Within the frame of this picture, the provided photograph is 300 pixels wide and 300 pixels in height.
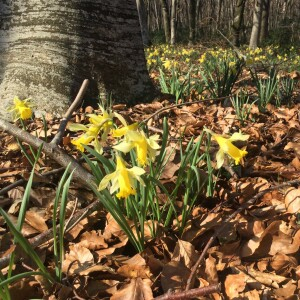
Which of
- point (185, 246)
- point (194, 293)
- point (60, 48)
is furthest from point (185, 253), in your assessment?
point (60, 48)

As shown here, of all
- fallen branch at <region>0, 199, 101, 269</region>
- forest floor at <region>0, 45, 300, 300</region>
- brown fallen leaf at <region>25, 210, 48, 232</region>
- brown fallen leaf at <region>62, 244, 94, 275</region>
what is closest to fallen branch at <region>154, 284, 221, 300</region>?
forest floor at <region>0, 45, 300, 300</region>

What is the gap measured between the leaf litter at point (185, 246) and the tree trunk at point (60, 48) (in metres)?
0.99

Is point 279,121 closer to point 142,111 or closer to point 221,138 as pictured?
point 142,111

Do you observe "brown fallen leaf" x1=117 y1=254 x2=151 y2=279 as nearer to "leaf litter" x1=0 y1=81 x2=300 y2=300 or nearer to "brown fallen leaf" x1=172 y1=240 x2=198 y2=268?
"leaf litter" x1=0 y1=81 x2=300 y2=300

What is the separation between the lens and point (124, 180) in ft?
3.70

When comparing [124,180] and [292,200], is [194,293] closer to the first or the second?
[124,180]

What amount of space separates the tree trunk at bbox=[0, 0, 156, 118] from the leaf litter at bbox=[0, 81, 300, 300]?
0.99 meters

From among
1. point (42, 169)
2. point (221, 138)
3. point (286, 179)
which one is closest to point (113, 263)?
point (221, 138)

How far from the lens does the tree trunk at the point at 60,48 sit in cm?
278

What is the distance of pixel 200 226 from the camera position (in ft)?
4.75

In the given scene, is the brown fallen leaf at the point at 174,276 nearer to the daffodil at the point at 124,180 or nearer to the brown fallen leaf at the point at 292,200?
the daffodil at the point at 124,180

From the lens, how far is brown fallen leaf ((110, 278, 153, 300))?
1123 millimetres

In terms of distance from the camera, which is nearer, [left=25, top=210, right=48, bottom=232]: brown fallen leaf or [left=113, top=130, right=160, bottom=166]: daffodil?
[left=113, top=130, right=160, bottom=166]: daffodil

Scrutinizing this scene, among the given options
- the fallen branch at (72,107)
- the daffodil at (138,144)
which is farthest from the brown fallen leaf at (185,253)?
the fallen branch at (72,107)
